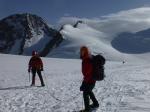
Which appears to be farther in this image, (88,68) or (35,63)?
(35,63)

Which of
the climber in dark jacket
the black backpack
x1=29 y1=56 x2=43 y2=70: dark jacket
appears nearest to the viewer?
the black backpack

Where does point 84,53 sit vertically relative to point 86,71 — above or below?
above

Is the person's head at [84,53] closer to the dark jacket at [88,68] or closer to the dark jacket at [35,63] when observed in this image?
the dark jacket at [88,68]

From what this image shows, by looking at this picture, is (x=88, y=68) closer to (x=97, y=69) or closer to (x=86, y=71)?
(x=86, y=71)

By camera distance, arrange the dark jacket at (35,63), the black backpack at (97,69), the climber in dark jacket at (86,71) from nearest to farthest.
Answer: the black backpack at (97,69) → the climber in dark jacket at (86,71) → the dark jacket at (35,63)

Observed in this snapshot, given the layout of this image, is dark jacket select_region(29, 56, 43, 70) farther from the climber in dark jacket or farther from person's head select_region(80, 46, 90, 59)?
person's head select_region(80, 46, 90, 59)

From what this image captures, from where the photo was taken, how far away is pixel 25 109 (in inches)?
423

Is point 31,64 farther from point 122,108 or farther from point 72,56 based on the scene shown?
point 72,56

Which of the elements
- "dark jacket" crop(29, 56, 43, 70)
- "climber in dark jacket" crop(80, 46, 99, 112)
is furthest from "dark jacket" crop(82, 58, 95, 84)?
"dark jacket" crop(29, 56, 43, 70)

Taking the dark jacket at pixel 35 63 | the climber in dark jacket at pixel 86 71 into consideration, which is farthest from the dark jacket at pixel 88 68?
the dark jacket at pixel 35 63

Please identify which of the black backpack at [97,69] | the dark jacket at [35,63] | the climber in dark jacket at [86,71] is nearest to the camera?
the black backpack at [97,69]

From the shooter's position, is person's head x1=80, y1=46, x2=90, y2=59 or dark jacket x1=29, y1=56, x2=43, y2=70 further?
dark jacket x1=29, y1=56, x2=43, y2=70

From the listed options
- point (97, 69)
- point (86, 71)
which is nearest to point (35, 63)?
point (86, 71)

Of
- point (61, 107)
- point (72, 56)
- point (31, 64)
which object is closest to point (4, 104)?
point (61, 107)
